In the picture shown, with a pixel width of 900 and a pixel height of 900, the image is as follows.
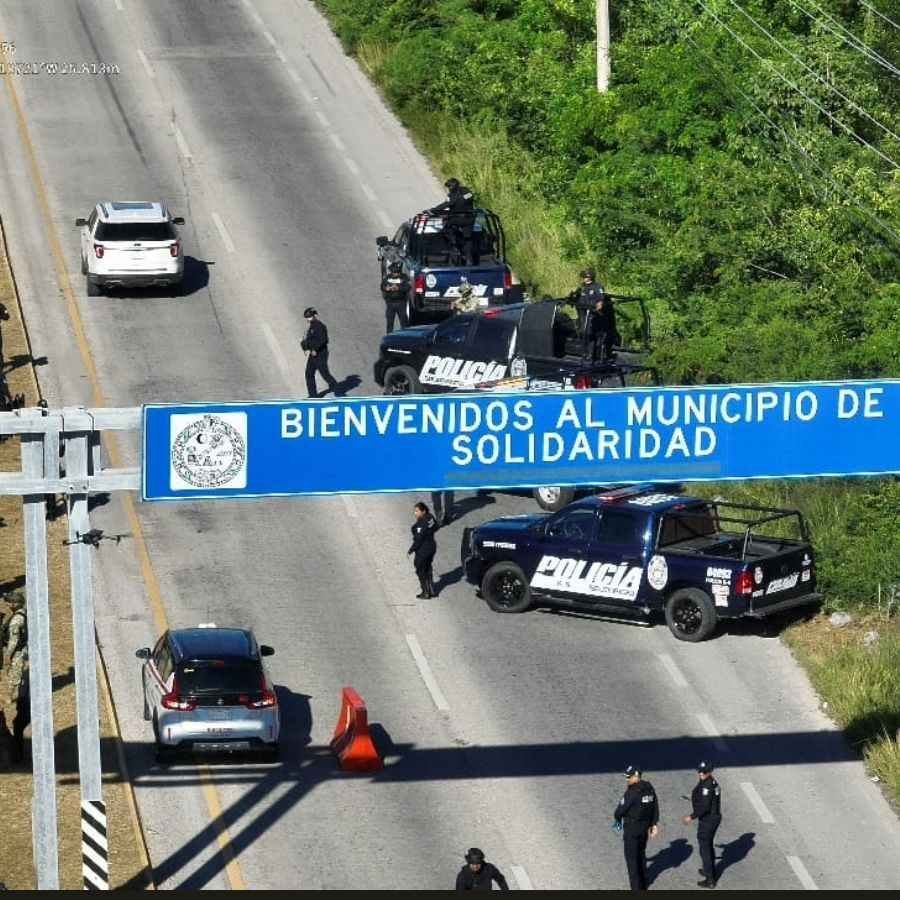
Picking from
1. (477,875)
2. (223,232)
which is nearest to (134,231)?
(223,232)

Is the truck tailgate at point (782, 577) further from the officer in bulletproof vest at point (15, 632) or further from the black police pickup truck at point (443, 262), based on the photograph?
the black police pickup truck at point (443, 262)

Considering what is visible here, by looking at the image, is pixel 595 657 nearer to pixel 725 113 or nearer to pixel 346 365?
pixel 346 365

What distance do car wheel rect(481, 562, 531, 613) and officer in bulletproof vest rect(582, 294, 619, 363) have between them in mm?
4630

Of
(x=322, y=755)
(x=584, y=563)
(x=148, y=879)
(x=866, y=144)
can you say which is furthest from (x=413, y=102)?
(x=148, y=879)

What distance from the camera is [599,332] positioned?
3719cm

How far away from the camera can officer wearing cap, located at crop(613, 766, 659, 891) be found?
84.2 feet

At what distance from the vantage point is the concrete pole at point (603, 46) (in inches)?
2013

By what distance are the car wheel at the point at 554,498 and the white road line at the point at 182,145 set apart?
2044 centimetres

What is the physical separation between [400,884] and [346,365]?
1794 cm

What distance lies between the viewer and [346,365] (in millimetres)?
43000

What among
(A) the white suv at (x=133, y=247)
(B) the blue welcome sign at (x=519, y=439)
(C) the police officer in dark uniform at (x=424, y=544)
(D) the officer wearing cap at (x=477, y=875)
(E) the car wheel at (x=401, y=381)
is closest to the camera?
(D) the officer wearing cap at (x=477, y=875)

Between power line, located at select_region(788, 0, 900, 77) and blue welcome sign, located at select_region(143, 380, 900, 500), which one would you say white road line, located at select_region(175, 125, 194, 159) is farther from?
blue welcome sign, located at select_region(143, 380, 900, 500)

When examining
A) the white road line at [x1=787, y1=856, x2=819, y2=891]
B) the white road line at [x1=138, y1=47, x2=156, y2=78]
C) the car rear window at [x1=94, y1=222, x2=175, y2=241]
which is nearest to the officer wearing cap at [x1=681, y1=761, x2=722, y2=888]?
the white road line at [x1=787, y1=856, x2=819, y2=891]

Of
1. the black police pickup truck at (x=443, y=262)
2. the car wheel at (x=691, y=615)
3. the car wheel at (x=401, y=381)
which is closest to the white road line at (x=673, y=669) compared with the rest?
the car wheel at (x=691, y=615)
